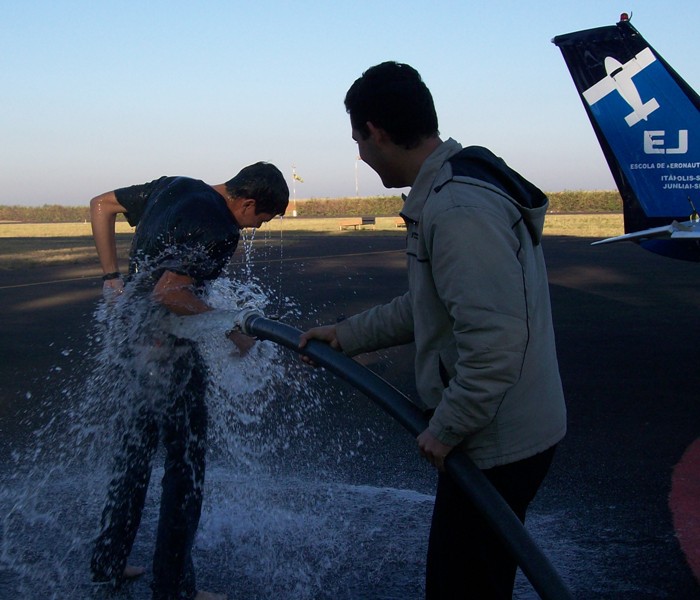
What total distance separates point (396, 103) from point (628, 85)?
9.99m

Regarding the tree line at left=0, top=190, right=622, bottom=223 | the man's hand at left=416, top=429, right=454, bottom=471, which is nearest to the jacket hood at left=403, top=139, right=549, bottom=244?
the man's hand at left=416, top=429, right=454, bottom=471

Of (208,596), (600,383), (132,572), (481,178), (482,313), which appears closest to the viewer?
(482,313)

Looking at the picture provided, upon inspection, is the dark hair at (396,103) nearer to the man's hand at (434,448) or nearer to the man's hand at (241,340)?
the man's hand at (434,448)

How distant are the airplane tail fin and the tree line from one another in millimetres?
62284

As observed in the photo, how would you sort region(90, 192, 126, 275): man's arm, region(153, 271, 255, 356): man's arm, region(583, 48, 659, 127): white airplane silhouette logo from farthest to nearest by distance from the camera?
region(583, 48, 659, 127): white airplane silhouette logo → region(90, 192, 126, 275): man's arm → region(153, 271, 255, 356): man's arm

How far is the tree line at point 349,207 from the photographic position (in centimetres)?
7581

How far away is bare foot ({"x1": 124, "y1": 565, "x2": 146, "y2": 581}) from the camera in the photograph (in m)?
3.68

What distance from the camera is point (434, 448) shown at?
2.19 meters

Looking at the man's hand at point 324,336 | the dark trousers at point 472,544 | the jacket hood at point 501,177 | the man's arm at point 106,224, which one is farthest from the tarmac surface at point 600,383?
the man's arm at point 106,224

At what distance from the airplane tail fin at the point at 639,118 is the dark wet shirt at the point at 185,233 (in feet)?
29.2

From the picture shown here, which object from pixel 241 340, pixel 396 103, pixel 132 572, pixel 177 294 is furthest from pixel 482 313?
pixel 132 572

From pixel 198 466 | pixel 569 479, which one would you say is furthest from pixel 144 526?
pixel 569 479

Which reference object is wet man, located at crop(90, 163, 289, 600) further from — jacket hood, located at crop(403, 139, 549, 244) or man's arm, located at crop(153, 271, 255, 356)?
jacket hood, located at crop(403, 139, 549, 244)

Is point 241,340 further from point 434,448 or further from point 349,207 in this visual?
point 349,207
